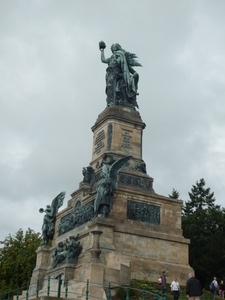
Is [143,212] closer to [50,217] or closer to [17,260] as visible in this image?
[50,217]

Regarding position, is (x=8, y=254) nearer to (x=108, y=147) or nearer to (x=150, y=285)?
(x=108, y=147)

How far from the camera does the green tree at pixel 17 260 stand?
4056cm

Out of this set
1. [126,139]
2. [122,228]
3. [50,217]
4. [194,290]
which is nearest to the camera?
[194,290]

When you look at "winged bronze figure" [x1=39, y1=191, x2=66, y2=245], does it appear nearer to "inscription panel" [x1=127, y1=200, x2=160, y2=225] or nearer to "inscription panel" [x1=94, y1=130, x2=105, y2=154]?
"inscription panel" [x1=94, y1=130, x2=105, y2=154]

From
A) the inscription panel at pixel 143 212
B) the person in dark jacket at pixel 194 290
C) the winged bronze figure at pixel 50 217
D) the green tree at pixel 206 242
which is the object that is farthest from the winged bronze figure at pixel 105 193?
the green tree at pixel 206 242

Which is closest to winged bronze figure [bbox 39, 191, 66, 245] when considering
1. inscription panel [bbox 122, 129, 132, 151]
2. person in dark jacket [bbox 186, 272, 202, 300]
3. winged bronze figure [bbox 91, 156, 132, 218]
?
inscription panel [bbox 122, 129, 132, 151]

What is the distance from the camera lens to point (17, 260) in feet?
A: 137

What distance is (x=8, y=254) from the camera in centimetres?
4288

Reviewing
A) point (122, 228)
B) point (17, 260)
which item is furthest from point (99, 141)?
point (17, 260)

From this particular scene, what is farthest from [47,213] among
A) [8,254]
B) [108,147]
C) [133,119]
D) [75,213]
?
[8,254]

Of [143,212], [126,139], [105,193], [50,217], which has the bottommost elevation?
[143,212]

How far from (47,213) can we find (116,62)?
1038 cm

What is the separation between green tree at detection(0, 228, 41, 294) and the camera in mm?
40562

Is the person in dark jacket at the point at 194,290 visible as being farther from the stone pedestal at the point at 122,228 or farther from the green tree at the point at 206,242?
the green tree at the point at 206,242
